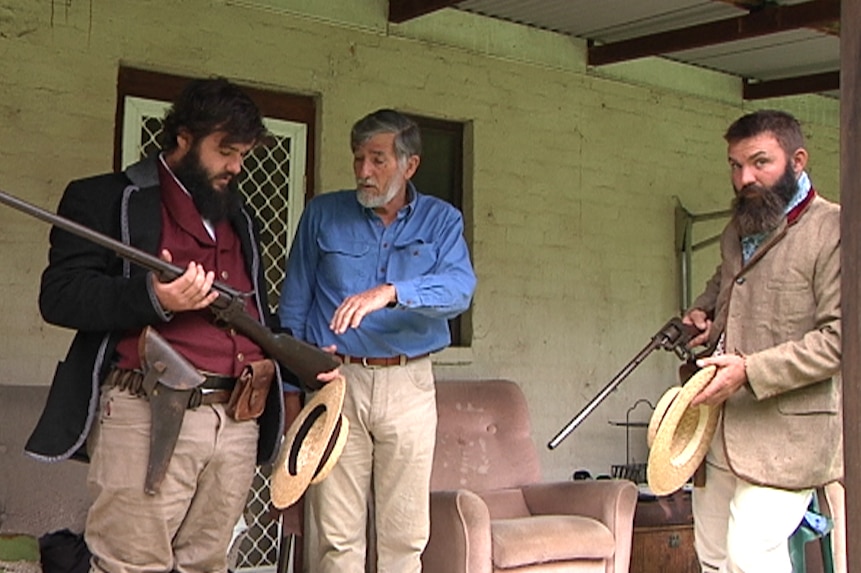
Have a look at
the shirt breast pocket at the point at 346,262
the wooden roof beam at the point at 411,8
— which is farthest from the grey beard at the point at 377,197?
the wooden roof beam at the point at 411,8

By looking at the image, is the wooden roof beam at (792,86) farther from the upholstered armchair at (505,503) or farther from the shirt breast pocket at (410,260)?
the shirt breast pocket at (410,260)

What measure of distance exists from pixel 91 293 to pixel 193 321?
0.93 ft

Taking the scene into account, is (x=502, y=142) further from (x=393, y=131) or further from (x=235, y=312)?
(x=235, y=312)

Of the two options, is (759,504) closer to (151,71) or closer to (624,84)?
(151,71)

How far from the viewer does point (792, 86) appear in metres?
7.25

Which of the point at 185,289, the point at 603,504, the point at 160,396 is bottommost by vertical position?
the point at 603,504

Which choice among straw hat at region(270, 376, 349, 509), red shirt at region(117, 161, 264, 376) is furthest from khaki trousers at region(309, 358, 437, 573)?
red shirt at region(117, 161, 264, 376)

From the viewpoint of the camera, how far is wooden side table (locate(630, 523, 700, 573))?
557cm

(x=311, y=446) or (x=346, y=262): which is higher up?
(x=346, y=262)

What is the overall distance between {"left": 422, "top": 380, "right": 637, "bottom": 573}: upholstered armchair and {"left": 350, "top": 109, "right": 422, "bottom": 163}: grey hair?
1.56 m

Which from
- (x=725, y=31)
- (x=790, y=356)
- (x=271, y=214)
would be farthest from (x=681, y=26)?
(x=790, y=356)

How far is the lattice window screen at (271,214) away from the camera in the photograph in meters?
5.46

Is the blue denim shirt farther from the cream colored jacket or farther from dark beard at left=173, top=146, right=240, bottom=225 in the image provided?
the cream colored jacket

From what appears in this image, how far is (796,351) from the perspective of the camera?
320cm
